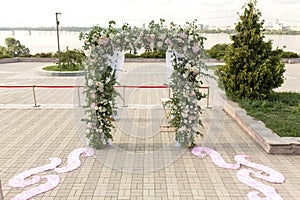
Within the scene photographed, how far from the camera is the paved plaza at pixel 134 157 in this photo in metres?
4.56

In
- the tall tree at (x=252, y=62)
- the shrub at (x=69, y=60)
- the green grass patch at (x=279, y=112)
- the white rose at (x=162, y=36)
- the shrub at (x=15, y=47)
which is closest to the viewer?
the white rose at (x=162, y=36)

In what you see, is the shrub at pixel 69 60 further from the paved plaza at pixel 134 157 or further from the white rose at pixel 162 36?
the white rose at pixel 162 36

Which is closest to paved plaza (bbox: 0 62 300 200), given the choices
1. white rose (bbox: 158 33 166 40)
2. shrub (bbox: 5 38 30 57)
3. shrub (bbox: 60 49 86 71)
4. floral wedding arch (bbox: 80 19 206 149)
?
floral wedding arch (bbox: 80 19 206 149)

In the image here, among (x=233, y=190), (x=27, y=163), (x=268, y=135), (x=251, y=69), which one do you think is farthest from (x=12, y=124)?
(x=251, y=69)

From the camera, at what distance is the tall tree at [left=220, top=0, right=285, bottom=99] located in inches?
343

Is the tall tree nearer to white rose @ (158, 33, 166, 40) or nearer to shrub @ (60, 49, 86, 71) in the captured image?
white rose @ (158, 33, 166, 40)

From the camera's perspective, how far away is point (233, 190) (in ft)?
15.0

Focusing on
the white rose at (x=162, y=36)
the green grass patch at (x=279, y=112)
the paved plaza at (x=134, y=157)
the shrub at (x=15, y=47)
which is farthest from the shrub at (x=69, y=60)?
the shrub at (x=15, y=47)

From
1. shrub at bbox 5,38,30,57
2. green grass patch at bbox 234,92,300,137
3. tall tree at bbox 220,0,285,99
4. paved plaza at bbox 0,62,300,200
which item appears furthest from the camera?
shrub at bbox 5,38,30,57

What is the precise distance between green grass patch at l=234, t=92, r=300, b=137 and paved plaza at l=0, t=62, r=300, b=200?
0.65m

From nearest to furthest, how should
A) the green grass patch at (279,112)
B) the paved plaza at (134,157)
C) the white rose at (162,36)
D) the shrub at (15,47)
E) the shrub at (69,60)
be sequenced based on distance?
the paved plaza at (134,157) → the white rose at (162,36) → the green grass patch at (279,112) → the shrub at (69,60) → the shrub at (15,47)

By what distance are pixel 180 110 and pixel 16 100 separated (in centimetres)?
755

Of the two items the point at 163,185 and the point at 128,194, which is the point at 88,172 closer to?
the point at 128,194

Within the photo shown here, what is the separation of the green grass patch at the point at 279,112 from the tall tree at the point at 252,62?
0.43 metres
